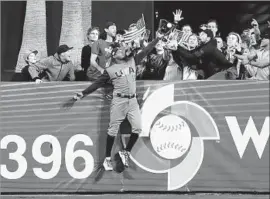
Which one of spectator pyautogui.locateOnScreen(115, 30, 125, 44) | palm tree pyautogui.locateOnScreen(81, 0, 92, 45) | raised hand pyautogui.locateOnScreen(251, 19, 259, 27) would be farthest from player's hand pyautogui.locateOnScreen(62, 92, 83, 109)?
raised hand pyautogui.locateOnScreen(251, 19, 259, 27)

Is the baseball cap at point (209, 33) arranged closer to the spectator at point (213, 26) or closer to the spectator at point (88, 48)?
the spectator at point (213, 26)

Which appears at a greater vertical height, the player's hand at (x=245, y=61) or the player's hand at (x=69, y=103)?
the player's hand at (x=245, y=61)

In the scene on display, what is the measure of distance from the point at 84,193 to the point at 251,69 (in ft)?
10.7

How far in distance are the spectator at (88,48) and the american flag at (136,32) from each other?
1.61ft

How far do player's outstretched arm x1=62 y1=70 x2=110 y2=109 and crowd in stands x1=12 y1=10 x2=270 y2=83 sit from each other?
47cm

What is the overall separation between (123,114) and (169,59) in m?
1.52

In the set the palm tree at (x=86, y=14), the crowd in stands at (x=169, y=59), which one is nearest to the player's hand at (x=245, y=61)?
the crowd in stands at (x=169, y=59)

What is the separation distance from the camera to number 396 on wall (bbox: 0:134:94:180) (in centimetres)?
923

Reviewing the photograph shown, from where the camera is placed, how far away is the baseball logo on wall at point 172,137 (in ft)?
30.4

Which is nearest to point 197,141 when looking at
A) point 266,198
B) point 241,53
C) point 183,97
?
point 183,97

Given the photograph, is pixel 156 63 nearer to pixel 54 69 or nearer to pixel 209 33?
pixel 209 33

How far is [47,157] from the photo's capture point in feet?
30.3

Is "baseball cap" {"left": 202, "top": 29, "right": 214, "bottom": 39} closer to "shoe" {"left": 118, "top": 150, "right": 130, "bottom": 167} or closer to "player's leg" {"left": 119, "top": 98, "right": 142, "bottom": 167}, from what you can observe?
"player's leg" {"left": 119, "top": 98, "right": 142, "bottom": 167}

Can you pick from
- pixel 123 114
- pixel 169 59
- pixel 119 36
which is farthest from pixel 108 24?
pixel 123 114
